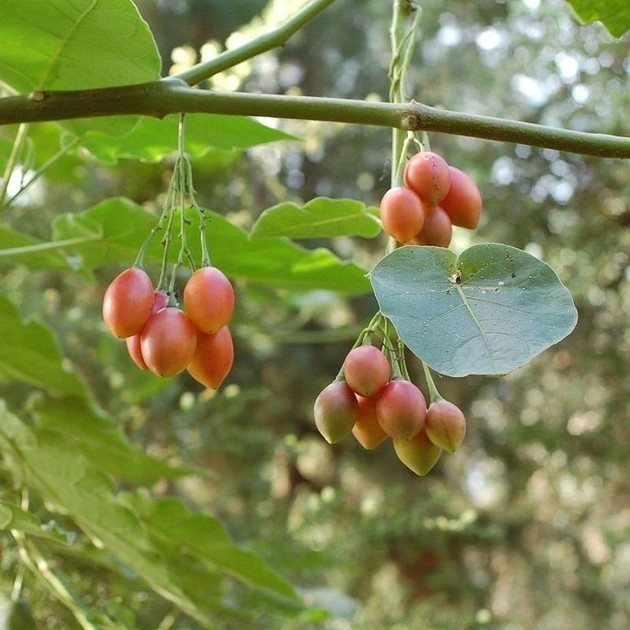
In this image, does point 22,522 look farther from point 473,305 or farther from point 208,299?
point 473,305

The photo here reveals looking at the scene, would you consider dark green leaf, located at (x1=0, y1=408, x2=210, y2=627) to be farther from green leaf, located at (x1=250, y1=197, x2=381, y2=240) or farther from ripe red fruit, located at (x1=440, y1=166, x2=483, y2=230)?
ripe red fruit, located at (x1=440, y1=166, x2=483, y2=230)

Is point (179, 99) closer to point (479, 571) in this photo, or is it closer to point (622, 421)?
point (622, 421)

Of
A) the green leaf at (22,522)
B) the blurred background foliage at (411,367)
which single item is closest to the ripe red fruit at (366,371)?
the green leaf at (22,522)

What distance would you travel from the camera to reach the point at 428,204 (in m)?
0.50

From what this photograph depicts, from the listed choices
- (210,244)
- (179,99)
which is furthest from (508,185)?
(179,99)

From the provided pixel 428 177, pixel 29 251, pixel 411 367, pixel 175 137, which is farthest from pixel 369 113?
pixel 411 367

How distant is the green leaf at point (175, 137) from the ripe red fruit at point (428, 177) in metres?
0.19

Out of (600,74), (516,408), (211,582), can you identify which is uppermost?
(600,74)

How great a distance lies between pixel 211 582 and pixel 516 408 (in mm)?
1213

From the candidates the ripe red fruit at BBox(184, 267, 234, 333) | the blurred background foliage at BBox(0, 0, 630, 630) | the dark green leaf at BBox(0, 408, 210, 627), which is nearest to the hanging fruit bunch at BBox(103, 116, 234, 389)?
the ripe red fruit at BBox(184, 267, 234, 333)

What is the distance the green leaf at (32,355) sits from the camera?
33.0 inches

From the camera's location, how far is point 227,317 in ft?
1.58

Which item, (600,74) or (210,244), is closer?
(210,244)

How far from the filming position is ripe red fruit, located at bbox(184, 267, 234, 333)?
47cm
